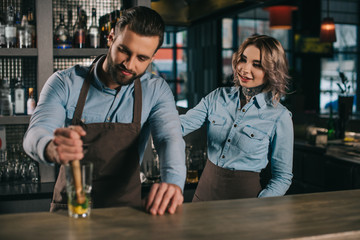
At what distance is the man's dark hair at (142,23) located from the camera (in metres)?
1.48

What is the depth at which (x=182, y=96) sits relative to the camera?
452 inches

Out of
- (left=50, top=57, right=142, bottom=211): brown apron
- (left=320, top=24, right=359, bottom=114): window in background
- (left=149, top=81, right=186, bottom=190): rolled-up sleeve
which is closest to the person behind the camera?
(left=149, top=81, right=186, bottom=190): rolled-up sleeve

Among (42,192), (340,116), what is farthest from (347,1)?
(42,192)

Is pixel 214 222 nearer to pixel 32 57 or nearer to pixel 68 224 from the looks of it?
pixel 68 224

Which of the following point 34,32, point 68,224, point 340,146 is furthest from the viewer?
point 340,146

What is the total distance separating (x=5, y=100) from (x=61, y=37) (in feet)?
1.86

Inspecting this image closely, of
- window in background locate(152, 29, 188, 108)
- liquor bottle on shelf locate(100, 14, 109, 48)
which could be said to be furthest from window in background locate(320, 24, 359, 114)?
liquor bottle on shelf locate(100, 14, 109, 48)

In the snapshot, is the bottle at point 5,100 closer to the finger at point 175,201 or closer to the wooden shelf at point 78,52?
the wooden shelf at point 78,52

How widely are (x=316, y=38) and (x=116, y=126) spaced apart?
31.9 ft

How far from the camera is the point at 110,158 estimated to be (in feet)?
5.46

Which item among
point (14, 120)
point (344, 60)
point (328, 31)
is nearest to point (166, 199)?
point (14, 120)

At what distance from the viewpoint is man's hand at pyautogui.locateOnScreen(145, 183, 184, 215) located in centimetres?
123

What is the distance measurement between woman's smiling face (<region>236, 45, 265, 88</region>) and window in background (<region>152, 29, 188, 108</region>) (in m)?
9.17

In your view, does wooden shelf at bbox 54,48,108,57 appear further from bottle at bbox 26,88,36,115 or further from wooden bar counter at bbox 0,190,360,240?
wooden bar counter at bbox 0,190,360,240
